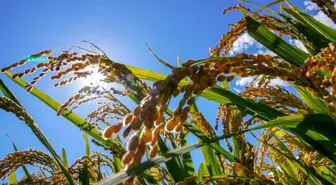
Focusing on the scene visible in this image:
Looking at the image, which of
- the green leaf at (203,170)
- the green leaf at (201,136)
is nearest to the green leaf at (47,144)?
the green leaf at (201,136)

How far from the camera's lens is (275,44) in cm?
209

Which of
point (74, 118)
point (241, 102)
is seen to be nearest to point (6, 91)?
point (74, 118)

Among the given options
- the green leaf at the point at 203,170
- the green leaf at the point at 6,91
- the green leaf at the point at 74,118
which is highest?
the green leaf at the point at 6,91

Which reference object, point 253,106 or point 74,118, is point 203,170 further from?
point 253,106

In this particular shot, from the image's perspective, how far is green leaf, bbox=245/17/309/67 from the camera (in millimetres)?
2033

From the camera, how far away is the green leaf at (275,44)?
2033 millimetres

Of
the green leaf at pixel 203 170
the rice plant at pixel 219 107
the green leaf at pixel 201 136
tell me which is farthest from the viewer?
the green leaf at pixel 203 170

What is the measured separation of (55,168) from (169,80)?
5.90 ft

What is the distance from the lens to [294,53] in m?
2.04

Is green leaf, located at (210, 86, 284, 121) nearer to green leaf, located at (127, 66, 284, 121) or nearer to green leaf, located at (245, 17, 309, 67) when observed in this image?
green leaf, located at (127, 66, 284, 121)

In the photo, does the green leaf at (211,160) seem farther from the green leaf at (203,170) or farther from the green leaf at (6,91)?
the green leaf at (6,91)

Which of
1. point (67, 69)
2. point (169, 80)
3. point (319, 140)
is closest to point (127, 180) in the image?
point (169, 80)

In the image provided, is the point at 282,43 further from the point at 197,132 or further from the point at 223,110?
the point at 197,132

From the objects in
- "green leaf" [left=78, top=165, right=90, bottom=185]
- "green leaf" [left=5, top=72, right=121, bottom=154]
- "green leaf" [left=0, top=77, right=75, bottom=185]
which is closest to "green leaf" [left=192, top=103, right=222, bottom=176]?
"green leaf" [left=5, top=72, right=121, bottom=154]
